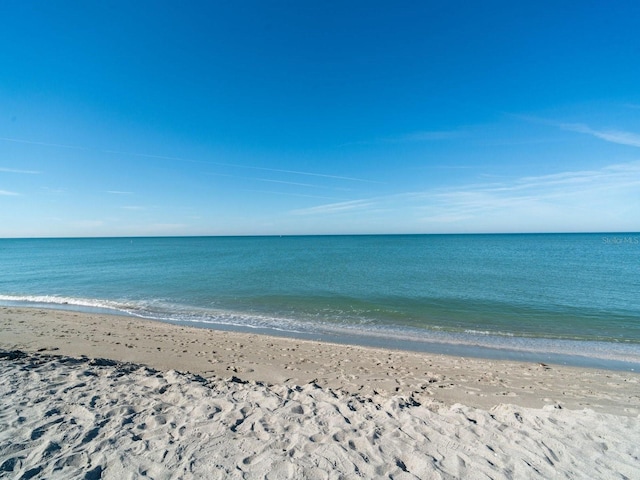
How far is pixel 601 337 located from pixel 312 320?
1367 cm

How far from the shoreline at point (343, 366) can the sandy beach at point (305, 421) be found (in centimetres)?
9

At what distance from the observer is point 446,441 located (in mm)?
5113

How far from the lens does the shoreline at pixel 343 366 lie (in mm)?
7969

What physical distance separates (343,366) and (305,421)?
14.8 feet

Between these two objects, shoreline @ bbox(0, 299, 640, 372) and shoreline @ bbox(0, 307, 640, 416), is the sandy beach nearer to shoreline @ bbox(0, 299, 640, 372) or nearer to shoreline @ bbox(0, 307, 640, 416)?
shoreline @ bbox(0, 307, 640, 416)

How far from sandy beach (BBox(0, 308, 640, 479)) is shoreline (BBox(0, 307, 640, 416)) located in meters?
0.09

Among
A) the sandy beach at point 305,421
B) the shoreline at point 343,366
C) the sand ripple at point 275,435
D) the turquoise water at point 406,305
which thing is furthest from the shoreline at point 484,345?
the sand ripple at point 275,435

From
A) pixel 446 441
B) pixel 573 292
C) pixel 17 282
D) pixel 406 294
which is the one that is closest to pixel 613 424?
pixel 446 441

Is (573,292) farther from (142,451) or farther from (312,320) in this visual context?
(142,451)

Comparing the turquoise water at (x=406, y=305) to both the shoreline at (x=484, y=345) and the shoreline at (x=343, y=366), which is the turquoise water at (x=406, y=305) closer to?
the shoreline at (x=484, y=345)

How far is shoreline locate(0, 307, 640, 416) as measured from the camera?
26.1ft

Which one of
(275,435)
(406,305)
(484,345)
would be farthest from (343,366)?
(406,305)

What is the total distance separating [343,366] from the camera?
994cm

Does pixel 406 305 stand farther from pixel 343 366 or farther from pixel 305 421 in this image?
pixel 305 421
